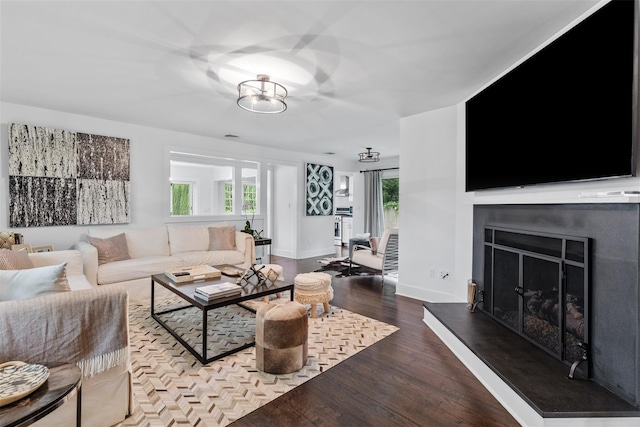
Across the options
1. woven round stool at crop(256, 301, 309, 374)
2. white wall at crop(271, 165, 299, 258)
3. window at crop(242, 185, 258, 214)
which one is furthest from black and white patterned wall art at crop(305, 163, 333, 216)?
woven round stool at crop(256, 301, 309, 374)

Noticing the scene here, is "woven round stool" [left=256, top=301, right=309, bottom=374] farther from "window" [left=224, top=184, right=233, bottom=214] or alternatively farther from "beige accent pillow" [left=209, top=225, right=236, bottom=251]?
"window" [left=224, top=184, right=233, bottom=214]

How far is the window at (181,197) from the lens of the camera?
6293 millimetres

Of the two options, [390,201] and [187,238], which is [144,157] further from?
[390,201]

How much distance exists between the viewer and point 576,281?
1.93 metres

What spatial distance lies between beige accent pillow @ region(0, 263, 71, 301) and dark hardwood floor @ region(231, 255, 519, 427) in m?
1.25

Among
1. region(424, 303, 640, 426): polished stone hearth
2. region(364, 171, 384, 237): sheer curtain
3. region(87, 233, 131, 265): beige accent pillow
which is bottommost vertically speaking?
region(424, 303, 640, 426): polished stone hearth

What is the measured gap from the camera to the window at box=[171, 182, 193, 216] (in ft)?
20.6

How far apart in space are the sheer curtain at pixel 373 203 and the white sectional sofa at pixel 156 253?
3923mm

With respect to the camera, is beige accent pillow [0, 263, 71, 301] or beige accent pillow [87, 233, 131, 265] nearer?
beige accent pillow [0, 263, 71, 301]

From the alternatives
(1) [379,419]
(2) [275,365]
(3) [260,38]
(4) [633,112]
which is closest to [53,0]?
(3) [260,38]

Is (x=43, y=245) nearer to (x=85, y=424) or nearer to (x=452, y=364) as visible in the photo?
(x=85, y=424)

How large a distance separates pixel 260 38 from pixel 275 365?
234 cm

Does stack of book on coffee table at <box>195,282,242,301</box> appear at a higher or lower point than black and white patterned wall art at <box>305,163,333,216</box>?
lower

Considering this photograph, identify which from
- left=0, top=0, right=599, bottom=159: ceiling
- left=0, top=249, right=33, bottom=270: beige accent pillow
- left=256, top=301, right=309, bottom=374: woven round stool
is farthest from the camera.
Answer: left=0, top=249, right=33, bottom=270: beige accent pillow
